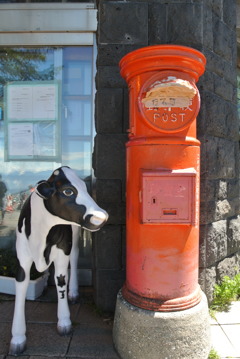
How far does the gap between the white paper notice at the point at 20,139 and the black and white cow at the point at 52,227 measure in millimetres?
1500

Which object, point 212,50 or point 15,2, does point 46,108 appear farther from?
point 212,50

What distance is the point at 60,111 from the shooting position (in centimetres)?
374

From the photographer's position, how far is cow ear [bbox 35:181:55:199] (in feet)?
7.04

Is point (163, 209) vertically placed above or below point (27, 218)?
above

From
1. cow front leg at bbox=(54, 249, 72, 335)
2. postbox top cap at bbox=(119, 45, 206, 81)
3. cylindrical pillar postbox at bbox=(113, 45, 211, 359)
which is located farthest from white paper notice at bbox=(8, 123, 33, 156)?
postbox top cap at bbox=(119, 45, 206, 81)

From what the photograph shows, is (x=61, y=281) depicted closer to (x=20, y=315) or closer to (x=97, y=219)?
(x=20, y=315)

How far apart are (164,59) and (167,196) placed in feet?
3.08

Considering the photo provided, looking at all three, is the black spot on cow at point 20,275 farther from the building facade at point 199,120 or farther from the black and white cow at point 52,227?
the building facade at point 199,120

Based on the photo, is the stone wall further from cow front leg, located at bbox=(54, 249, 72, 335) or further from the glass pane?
the glass pane

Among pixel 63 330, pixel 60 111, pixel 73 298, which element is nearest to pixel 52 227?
pixel 63 330

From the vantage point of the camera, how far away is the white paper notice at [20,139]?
3.77m

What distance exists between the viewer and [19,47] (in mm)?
3723

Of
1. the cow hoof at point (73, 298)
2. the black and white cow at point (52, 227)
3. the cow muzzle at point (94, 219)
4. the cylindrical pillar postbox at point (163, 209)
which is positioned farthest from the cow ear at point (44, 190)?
the cow hoof at point (73, 298)

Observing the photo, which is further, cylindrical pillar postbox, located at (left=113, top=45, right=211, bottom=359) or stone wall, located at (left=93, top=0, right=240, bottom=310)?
stone wall, located at (left=93, top=0, right=240, bottom=310)
